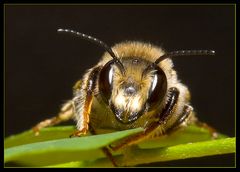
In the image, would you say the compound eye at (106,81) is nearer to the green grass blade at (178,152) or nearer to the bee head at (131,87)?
the bee head at (131,87)

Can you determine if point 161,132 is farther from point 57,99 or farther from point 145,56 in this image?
point 57,99

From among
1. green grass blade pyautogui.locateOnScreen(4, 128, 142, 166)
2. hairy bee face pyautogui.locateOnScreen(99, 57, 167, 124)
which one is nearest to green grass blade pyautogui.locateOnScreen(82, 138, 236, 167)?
hairy bee face pyautogui.locateOnScreen(99, 57, 167, 124)

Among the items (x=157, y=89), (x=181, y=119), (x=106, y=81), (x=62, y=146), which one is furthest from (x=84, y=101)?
(x=62, y=146)

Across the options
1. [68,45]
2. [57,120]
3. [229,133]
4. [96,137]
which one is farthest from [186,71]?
[96,137]

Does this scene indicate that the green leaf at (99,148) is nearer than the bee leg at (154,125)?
Yes

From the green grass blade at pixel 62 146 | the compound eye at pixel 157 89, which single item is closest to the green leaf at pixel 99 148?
the green grass blade at pixel 62 146

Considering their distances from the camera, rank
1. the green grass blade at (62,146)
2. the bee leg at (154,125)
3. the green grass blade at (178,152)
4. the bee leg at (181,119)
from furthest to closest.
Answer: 1. the bee leg at (181,119)
2. the bee leg at (154,125)
3. the green grass blade at (178,152)
4. the green grass blade at (62,146)
